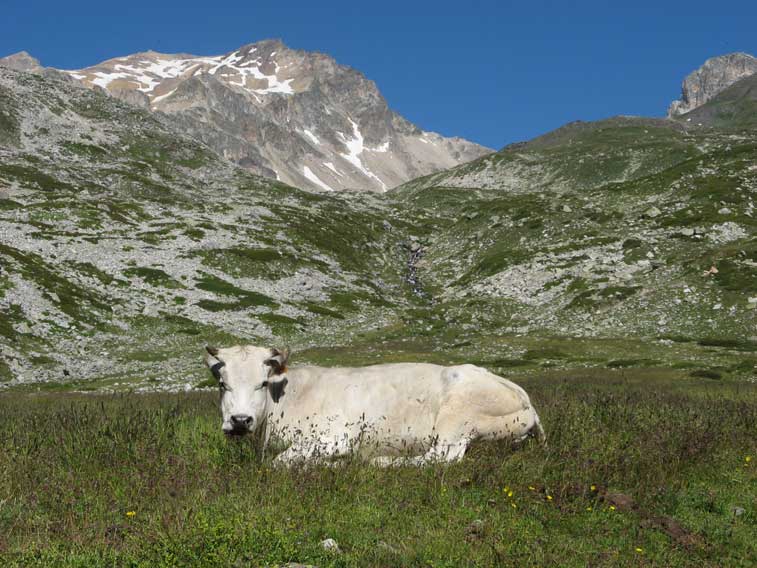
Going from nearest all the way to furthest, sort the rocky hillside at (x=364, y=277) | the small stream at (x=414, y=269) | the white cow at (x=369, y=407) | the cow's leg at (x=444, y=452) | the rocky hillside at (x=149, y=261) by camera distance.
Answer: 1. the cow's leg at (x=444, y=452)
2. the white cow at (x=369, y=407)
3. the rocky hillside at (x=364, y=277)
4. the rocky hillside at (x=149, y=261)
5. the small stream at (x=414, y=269)

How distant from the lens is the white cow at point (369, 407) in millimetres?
11461

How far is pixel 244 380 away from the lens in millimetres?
11500

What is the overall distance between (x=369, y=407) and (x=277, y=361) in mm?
2006

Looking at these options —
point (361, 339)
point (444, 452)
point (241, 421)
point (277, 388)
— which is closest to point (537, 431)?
point (444, 452)

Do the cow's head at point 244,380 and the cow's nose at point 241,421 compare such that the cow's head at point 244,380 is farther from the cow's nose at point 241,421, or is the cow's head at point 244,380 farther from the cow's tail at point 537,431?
the cow's tail at point 537,431

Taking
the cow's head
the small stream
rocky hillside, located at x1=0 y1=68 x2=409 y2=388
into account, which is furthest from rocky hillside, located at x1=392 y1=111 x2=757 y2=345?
the cow's head

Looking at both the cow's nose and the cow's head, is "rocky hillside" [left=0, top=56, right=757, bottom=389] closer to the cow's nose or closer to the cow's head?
the cow's head

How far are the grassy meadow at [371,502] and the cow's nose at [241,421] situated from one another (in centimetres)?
29

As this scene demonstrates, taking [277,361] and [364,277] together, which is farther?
[364,277]

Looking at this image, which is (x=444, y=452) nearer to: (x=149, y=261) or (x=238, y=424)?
(x=238, y=424)

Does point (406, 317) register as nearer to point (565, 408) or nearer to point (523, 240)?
point (523, 240)

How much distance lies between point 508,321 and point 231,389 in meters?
58.9

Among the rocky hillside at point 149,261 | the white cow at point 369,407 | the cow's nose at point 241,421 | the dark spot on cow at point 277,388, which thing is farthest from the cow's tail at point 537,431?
the rocky hillside at point 149,261

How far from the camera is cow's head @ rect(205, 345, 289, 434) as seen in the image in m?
11.0
